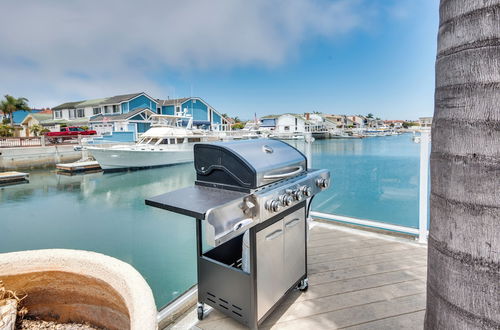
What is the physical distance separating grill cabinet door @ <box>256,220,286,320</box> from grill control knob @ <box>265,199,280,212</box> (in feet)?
0.46

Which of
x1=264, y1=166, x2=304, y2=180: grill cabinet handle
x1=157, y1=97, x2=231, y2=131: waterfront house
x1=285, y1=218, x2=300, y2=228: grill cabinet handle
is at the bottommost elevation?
x1=285, y1=218, x2=300, y2=228: grill cabinet handle

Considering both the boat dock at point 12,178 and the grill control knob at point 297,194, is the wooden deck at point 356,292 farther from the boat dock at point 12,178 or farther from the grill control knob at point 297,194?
the boat dock at point 12,178

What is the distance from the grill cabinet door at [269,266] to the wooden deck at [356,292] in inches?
7.7

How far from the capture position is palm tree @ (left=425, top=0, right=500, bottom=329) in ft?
1.75

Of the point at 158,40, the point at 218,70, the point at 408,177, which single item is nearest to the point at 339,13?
the point at 408,177

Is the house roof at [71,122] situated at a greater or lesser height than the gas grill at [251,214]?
greater

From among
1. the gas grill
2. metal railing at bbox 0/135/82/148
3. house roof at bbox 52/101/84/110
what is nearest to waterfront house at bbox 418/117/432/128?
the gas grill

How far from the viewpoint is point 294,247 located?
69.0 inches

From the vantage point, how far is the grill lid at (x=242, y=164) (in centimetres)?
142

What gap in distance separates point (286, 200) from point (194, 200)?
1.59 ft

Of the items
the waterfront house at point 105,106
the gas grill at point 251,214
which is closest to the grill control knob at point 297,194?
the gas grill at point 251,214

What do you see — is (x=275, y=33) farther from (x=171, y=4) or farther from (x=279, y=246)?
(x=279, y=246)

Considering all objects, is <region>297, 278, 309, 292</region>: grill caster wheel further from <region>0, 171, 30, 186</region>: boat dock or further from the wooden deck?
<region>0, 171, 30, 186</region>: boat dock

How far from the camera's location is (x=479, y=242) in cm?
56
